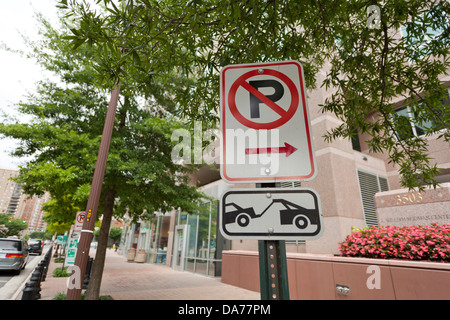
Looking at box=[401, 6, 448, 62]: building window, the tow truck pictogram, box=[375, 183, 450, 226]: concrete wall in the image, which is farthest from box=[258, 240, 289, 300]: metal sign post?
box=[375, 183, 450, 226]: concrete wall

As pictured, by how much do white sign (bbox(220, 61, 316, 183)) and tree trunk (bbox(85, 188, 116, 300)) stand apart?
24.5 ft

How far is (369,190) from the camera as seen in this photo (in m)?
10.3

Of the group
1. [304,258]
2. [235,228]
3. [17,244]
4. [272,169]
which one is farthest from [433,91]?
[17,244]

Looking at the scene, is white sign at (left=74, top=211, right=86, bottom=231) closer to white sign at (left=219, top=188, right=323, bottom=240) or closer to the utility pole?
the utility pole

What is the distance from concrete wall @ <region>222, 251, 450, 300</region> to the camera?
509cm

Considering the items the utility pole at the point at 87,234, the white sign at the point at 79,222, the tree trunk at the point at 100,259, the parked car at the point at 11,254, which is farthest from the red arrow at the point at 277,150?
the parked car at the point at 11,254

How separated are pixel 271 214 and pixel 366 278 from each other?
650cm

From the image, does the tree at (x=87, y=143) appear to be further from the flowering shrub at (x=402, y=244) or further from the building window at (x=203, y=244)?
the building window at (x=203, y=244)

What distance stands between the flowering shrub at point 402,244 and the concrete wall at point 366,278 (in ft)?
1.37

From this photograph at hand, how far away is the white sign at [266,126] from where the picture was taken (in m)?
1.47

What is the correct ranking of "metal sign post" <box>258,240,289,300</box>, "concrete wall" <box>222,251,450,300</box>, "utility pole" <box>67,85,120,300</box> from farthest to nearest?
1. "concrete wall" <box>222,251,450,300</box>
2. "utility pole" <box>67,85,120,300</box>
3. "metal sign post" <box>258,240,289,300</box>

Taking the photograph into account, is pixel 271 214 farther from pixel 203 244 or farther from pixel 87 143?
pixel 203 244
